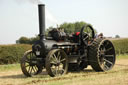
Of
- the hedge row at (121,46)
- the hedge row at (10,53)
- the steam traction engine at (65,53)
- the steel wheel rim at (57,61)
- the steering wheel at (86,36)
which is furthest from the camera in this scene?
the hedge row at (121,46)

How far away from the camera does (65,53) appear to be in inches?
396

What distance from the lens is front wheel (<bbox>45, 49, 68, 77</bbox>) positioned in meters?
9.21

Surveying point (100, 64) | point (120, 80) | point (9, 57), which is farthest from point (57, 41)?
point (9, 57)

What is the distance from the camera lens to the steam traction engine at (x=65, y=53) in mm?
9828

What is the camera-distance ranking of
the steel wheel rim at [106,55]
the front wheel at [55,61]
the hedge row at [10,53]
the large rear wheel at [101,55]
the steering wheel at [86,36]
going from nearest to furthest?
the front wheel at [55,61] < the large rear wheel at [101,55] < the steering wheel at [86,36] < the steel wheel rim at [106,55] < the hedge row at [10,53]

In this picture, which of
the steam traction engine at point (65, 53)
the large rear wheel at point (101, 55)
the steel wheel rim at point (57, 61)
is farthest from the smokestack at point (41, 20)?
the large rear wheel at point (101, 55)

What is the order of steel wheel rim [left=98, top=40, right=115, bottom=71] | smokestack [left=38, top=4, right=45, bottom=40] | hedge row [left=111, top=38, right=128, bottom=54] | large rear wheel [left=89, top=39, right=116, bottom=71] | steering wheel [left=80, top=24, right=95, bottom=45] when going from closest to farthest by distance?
smokestack [left=38, top=4, right=45, bottom=40], large rear wheel [left=89, top=39, right=116, bottom=71], steering wheel [left=80, top=24, right=95, bottom=45], steel wheel rim [left=98, top=40, right=115, bottom=71], hedge row [left=111, top=38, right=128, bottom=54]

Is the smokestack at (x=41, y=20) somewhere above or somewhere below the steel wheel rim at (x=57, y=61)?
above

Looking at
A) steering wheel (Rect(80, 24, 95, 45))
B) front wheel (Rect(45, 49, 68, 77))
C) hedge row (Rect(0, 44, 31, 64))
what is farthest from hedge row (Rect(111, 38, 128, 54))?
front wheel (Rect(45, 49, 68, 77))

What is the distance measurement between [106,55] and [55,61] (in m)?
3.25

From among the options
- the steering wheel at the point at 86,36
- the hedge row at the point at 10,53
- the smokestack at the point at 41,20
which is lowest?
the hedge row at the point at 10,53

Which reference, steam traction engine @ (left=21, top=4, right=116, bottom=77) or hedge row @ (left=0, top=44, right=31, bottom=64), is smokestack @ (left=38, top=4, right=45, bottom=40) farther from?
hedge row @ (left=0, top=44, right=31, bottom=64)

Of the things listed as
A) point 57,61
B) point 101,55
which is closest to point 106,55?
point 101,55

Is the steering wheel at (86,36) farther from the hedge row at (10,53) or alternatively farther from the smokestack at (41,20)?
the hedge row at (10,53)
